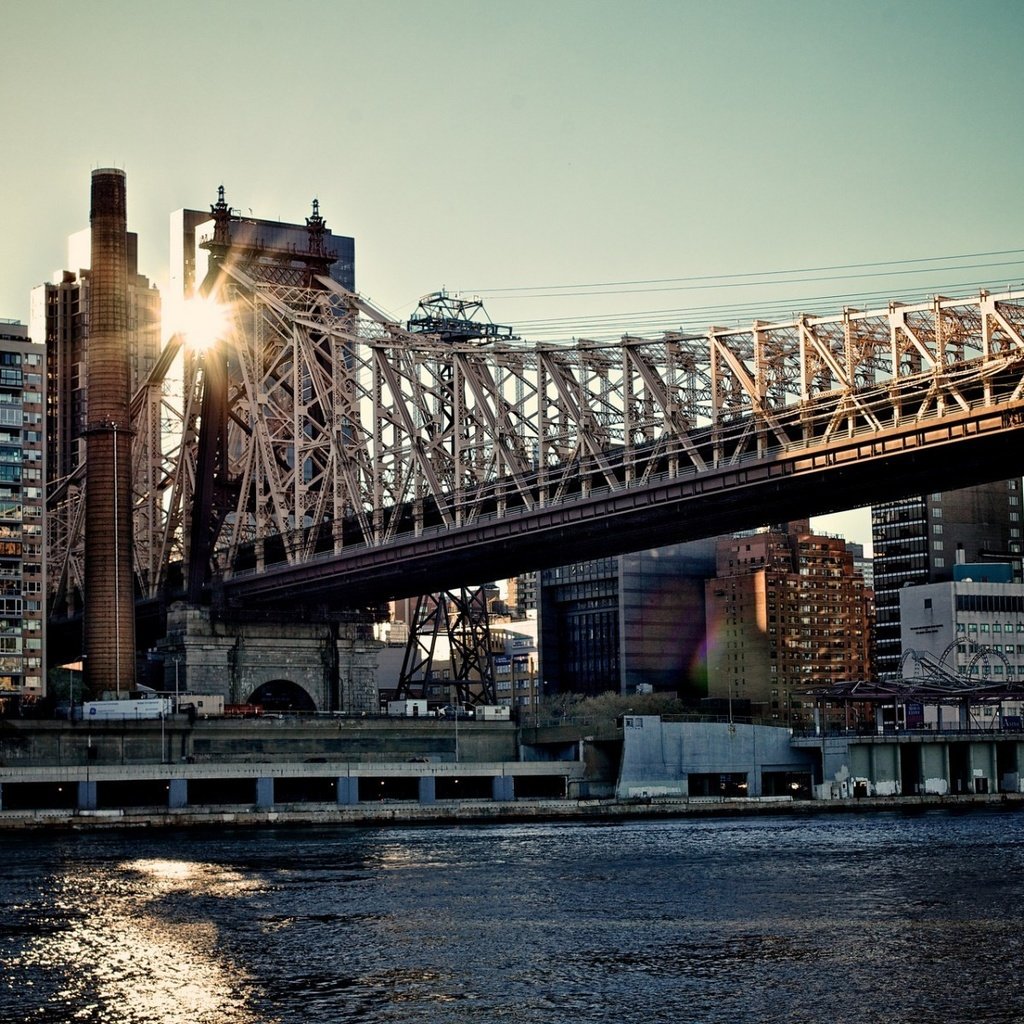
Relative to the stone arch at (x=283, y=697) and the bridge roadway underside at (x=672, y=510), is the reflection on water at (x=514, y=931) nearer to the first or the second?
the bridge roadway underside at (x=672, y=510)

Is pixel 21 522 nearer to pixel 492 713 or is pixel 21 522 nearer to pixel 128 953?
pixel 492 713

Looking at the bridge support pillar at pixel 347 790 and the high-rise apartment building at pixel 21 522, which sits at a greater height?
the high-rise apartment building at pixel 21 522

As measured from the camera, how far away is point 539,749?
158 metres

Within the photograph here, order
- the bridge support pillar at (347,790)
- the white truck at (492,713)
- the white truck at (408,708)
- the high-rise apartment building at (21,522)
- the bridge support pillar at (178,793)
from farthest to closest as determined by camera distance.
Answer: the white truck at (408,708), the white truck at (492,713), the high-rise apartment building at (21,522), the bridge support pillar at (347,790), the bridge support pillar at (178,793)

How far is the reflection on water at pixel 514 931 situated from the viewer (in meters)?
56.9

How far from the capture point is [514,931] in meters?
70.3

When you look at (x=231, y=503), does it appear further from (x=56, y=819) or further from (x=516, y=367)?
(x=56, y=819)

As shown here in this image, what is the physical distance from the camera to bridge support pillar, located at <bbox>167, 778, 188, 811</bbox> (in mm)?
131375

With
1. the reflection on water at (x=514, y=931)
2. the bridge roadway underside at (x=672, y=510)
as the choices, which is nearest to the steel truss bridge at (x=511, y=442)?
the bridge roadway underside at (x=672, y=510)

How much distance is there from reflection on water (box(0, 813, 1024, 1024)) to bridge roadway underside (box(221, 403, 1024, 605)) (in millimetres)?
19977

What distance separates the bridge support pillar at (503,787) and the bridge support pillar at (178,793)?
76.9ft

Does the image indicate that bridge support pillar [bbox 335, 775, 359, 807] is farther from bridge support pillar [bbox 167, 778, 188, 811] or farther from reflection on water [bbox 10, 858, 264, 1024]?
reflection on water [bbox 10, 858, 264, 1024]

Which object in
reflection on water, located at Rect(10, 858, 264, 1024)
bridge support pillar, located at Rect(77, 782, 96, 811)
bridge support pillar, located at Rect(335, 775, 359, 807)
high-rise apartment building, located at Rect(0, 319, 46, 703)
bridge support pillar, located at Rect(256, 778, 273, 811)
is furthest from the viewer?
high-rise apartment building, located at Rect(0, 319, 46, 703)

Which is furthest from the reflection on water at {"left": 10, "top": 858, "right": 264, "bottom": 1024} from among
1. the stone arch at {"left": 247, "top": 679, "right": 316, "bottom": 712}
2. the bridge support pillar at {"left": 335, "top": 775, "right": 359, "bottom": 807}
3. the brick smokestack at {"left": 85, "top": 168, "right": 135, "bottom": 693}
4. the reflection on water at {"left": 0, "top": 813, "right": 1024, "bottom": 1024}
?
the stone arch at {"left": 247, "top": 679, "right": 316, "bottom": 712}
